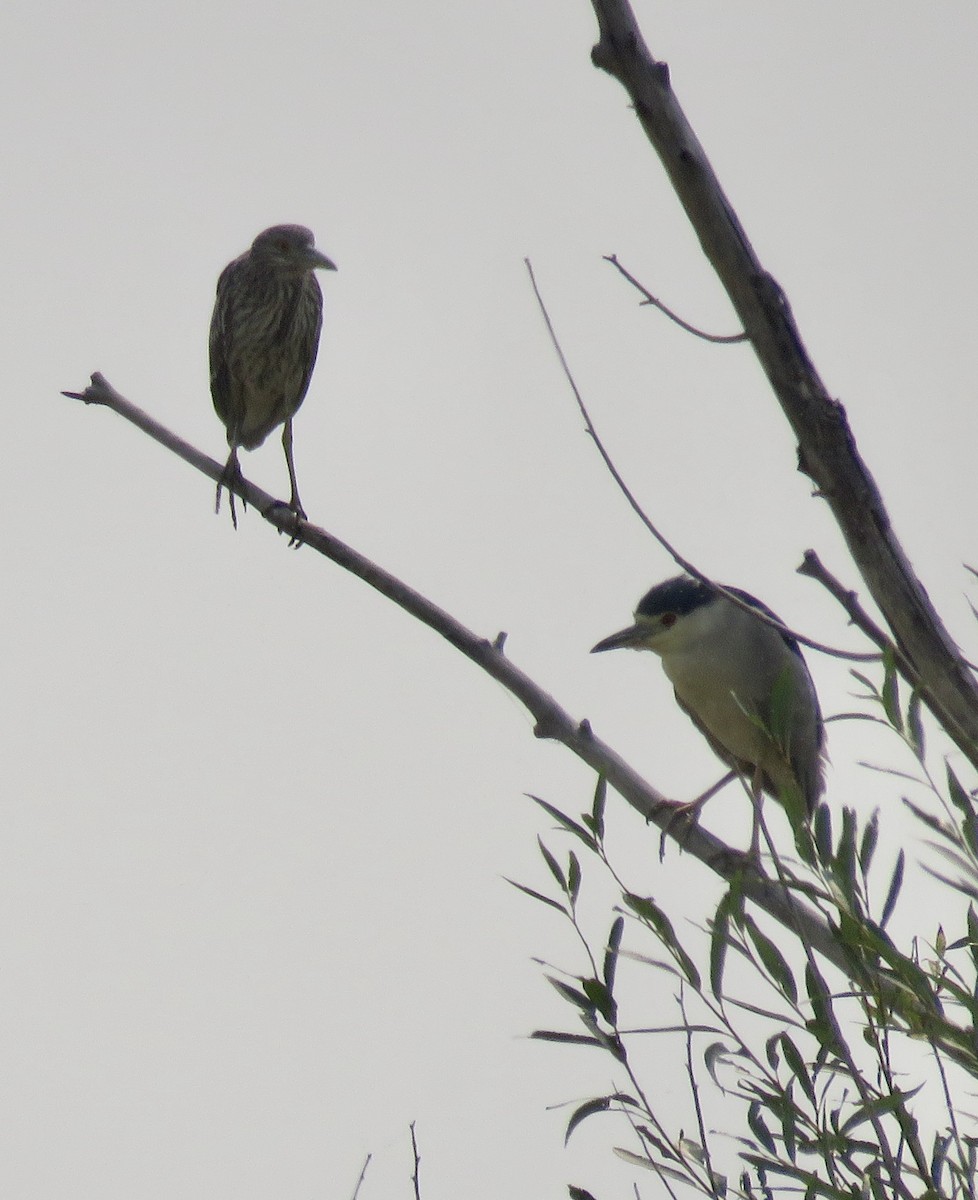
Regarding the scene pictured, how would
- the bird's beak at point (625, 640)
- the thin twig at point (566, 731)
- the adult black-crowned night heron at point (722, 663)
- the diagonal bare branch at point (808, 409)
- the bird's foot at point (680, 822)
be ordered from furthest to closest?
1. the bird's beak at point (625, 640)
2. the adult black-crowned night heron at point (722, 663)
3. the bird's foot at point (680, 822)
4. the thin twig at point (566, 731)
5. the diagonal bare branch at point (808, 409)

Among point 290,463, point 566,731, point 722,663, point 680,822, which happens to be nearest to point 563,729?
point 566,731

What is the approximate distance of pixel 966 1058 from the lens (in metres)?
1.91

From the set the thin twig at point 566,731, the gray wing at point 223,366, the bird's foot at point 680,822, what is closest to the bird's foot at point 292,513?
the thin twig at point 566,731

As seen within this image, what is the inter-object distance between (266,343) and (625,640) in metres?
3.41

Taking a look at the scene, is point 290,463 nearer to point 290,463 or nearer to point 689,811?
point 290,463

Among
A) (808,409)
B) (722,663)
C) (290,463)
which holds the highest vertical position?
(290,463)

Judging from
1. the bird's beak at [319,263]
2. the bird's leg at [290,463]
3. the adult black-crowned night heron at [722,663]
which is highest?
the bird's beak at [319,263]

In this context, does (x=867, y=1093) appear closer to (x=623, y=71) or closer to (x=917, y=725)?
(x=917, y=725)

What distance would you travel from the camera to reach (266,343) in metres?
7.92

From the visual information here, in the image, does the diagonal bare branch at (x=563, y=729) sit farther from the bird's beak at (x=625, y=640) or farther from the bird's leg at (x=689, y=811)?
the bird's beak at (x=625, y=640)

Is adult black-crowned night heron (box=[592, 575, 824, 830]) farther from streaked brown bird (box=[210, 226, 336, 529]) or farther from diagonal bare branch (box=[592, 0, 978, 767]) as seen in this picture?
diagonal bare branch (box=[592, 0, 978, 767])

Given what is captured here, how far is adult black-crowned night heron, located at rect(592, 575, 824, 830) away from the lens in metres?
5.03

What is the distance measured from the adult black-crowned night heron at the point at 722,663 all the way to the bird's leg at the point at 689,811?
0.21 ft

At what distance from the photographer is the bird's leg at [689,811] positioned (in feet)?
11.0
